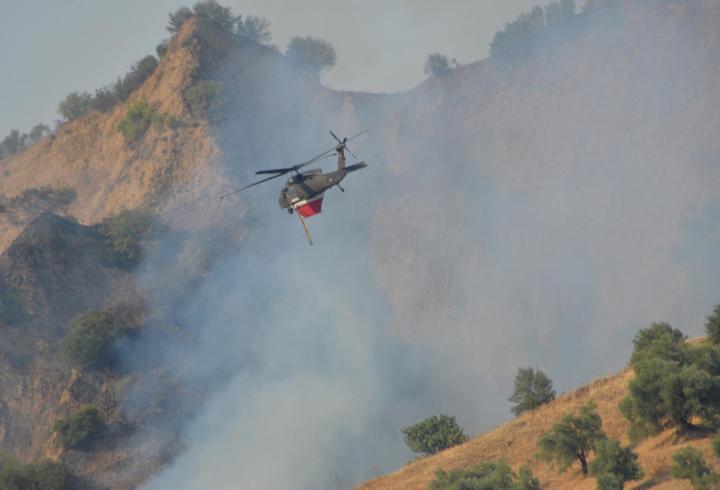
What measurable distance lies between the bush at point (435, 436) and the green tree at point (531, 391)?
3.54 meters

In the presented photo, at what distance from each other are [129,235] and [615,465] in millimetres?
44357

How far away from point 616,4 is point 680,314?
1299 inches

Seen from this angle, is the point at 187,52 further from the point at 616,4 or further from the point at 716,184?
the point at 716,184

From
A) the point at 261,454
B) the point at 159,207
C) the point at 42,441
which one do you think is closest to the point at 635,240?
the point at 261,454

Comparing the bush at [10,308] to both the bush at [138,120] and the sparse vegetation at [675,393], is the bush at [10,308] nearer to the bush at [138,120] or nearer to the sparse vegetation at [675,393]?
the bush at [138,120]

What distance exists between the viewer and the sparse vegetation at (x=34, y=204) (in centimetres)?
6762

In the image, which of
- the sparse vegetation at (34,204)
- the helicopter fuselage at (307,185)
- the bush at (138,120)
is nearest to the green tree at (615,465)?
the helicopter fuselage at (307,185)

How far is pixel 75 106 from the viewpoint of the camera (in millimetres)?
81500

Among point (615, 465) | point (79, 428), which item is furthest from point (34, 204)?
point (615, 465)

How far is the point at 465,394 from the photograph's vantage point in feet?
180

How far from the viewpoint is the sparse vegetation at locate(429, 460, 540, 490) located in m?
25.5

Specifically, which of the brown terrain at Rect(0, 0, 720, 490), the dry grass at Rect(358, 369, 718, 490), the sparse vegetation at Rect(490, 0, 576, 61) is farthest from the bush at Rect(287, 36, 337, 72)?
the dry grass at Rect(358, 369, 718, 490)

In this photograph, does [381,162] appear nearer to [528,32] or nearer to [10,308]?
[528,32]

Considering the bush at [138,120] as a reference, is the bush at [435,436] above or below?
below
